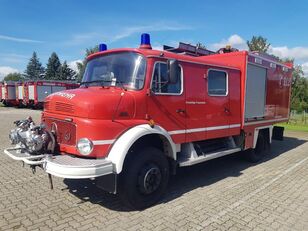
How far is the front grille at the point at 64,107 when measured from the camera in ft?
15.8

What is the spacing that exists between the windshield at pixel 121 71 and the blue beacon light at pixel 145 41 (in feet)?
1.13

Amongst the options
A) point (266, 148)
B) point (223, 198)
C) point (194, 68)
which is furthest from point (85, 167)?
point (266, 148)

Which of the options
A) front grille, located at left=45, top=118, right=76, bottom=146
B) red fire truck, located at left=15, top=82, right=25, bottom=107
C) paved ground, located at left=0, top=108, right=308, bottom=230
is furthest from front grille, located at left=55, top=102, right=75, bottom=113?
red fire truck, located at left=15, top=82, right=25, bottom=107

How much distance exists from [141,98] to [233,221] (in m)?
2.44

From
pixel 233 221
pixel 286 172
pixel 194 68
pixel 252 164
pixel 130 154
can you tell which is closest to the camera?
pixel 233 221

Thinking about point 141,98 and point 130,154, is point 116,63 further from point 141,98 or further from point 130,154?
point 130,154

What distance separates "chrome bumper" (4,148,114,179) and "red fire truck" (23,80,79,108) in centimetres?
2735

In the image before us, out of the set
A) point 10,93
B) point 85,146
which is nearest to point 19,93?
point 10,93

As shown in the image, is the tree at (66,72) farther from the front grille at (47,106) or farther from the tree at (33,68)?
the front grille at (47,106)

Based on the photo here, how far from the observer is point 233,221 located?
4609mm

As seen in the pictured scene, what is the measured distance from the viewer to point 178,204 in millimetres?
5223

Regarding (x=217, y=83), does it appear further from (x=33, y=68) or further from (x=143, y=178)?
(x=33, y=68)

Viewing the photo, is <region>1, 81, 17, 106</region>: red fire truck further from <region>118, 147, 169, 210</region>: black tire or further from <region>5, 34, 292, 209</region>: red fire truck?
<region>118, 147, 169, 210</region>: black tire

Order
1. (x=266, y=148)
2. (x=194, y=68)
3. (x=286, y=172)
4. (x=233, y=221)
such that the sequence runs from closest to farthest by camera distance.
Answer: (x=233, y=221)
(x=194, y=68)
(x=286, y=172)
(x=266, y=148)
